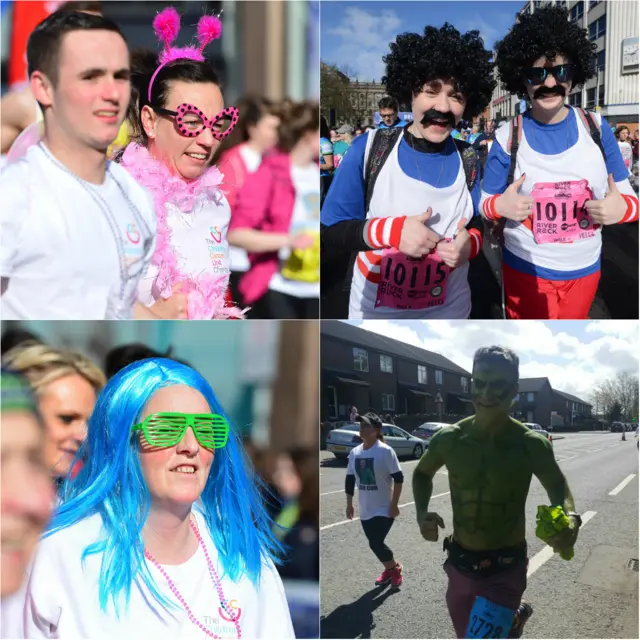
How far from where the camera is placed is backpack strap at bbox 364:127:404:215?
264cm

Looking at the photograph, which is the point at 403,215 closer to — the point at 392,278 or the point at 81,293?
the point at 392,278

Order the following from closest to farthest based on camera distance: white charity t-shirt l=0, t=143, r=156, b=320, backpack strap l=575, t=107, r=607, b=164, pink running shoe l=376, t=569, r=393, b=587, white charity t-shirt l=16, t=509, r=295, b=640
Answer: white charity t-shirt l=16, t=509, r=295, b=640 < white charity t-shirt l=0, t=143, r=156, b=320 < backpack strap l=575, t=107, r=607, b=164 < pink running shoe l=376, t=569, r=393, b=587

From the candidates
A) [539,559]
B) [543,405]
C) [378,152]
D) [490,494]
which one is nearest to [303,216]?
[378,152]

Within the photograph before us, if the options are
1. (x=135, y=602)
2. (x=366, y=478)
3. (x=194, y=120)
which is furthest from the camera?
(x=366, y=478)

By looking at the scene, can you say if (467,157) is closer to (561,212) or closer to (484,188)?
(484,188)

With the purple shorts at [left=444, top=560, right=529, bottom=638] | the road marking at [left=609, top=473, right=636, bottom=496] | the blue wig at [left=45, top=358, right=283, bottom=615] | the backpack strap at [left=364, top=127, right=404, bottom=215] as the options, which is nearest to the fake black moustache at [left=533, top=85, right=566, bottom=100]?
the backpack strap at [left=364, top=127, right=404, bottom=215]

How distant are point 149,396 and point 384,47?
61.8 inches

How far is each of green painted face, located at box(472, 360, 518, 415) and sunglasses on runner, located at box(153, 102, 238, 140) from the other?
136 centimetres

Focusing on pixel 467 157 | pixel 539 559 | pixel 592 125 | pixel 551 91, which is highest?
pixel 551 91

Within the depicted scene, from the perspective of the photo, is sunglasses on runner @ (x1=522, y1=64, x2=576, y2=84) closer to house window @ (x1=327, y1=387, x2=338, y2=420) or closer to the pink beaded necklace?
house window @ (x1=327, y1=387, x2=338, y2=420)

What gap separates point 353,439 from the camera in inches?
109

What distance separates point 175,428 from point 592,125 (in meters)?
1.88

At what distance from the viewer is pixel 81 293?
257 centimetres

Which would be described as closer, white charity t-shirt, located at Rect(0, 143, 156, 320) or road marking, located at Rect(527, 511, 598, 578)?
white charity t-shirt, located at Rect(0, 143, 156, 320)
